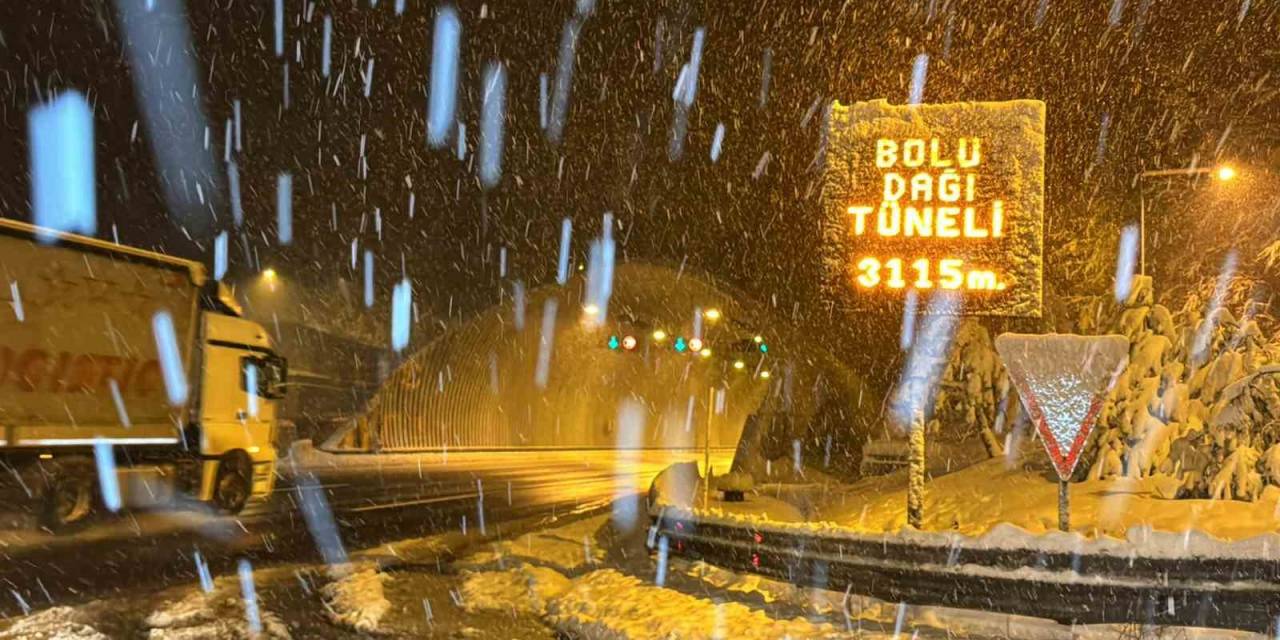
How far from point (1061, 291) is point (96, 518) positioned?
1739 centimetres

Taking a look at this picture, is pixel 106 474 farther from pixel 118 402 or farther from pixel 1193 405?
pixel 1193 405

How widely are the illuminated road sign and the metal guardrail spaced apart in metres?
3.85

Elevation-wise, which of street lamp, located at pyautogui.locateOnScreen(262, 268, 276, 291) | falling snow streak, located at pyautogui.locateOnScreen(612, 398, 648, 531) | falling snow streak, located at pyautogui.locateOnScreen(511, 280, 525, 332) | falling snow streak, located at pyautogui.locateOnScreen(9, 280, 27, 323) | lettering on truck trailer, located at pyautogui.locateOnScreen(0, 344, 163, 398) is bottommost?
falling snow streak, located at pyautogui.locateOnScreen(612, 398, 648, 531)

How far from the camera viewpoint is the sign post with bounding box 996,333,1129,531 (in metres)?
10.1

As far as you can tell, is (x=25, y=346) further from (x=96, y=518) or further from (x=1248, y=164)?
(x=1248, y=164)

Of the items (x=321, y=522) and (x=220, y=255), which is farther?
(x=220, y=255)

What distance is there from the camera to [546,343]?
4994cm

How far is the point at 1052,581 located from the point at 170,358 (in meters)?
14.4

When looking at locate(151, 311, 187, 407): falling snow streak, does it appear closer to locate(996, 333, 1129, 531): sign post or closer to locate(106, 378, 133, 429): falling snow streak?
locate(106, 378, 133, 429): falling snow streak

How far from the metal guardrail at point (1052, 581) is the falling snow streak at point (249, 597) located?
5.01m

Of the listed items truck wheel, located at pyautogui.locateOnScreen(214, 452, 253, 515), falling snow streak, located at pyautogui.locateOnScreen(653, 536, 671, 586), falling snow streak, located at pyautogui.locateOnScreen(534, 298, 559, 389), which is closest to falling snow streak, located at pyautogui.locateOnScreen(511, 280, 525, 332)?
falling snow streak, located at pyautogui.locateOnScreen(534, 298, 559, 389)

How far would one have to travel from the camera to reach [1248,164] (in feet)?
84.5

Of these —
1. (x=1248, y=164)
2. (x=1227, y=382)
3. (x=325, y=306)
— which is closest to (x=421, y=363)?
(x=325, y=306)

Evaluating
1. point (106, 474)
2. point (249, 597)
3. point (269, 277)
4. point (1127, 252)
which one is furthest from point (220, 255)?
point (249, 597)
